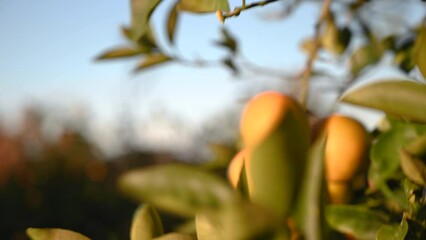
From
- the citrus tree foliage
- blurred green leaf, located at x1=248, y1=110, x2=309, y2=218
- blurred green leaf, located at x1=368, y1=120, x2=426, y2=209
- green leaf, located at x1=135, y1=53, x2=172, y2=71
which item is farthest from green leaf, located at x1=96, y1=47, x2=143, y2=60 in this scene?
blurred green leaf, located at x1=248, y1=110, x2=309, y2=218

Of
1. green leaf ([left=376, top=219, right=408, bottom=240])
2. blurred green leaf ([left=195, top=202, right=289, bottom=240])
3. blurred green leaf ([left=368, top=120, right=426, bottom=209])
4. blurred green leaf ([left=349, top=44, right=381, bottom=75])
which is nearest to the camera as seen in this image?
blurred green leaf ([left=195, top=202, right=289, bottom=240])

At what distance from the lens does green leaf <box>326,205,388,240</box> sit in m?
0.35

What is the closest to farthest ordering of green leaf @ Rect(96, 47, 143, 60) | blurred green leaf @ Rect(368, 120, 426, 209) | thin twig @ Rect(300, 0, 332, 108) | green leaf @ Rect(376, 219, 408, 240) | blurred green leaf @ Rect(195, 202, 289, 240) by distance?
blurred green leaf @ Rect(195, 202, 289, 240)
green leaf @ Rect(376, 219, 408, 240)
blurred green leaf @ Rect(368, 120, 426, 209)
thin twig @ Rect(300, 0, 332, 108)
green leaf @ Rect(96, 47, 143, 60)

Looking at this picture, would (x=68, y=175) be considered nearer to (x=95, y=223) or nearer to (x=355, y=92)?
(x=95, y=223)

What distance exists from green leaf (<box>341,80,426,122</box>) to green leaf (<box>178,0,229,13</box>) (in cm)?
8

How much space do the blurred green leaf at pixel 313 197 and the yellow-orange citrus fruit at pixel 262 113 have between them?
0.22m

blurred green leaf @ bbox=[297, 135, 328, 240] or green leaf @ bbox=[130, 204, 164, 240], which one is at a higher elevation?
blurred green leaf @ bbox=[297, 135, 328, 240]

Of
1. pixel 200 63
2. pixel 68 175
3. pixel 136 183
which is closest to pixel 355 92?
pixel 136 183

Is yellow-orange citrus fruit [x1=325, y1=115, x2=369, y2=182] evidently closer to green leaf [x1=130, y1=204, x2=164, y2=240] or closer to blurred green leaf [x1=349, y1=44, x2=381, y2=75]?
green leaf [x1=130, y1=204, x2=164, y2=240]

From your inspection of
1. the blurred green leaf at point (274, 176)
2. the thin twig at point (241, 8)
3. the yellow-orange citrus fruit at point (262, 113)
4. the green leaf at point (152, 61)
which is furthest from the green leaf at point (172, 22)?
the blurred green leaf at point (274, 176)

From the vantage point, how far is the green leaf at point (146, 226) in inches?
12.2

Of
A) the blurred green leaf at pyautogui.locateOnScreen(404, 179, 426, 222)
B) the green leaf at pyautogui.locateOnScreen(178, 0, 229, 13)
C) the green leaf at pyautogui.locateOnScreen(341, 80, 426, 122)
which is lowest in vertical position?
the blurred green leaf at pyautogui.locateOnScreen(404, 179, 426, 222)

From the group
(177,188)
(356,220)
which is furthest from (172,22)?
(177,188)

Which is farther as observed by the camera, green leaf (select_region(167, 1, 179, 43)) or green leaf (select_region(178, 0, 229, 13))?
green leaf (select_region(167, 1, 179, 43))
